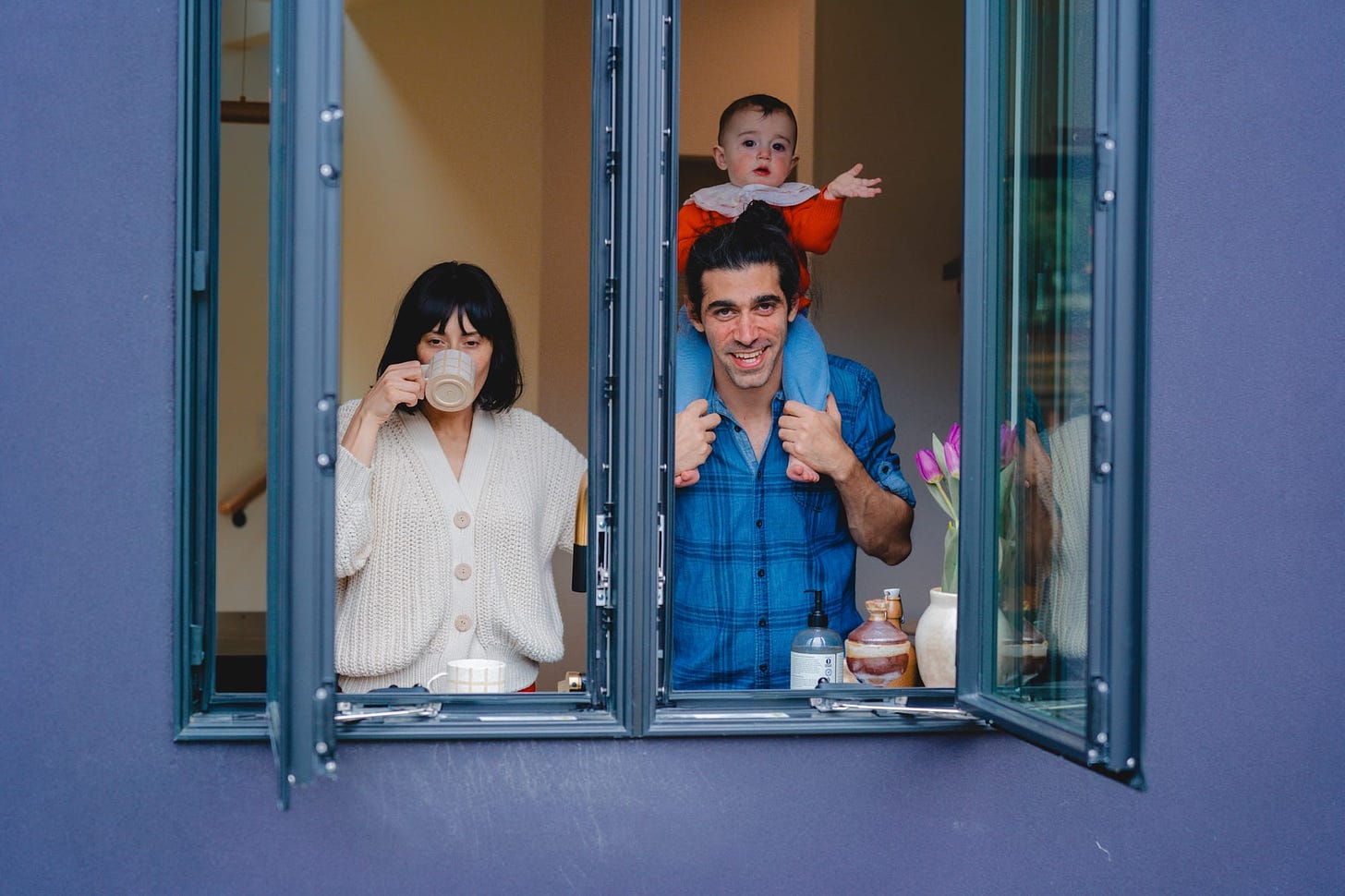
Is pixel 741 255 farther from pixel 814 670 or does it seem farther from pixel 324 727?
pixel 324 727

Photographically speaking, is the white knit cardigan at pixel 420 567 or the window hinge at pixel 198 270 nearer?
the window hinge at pixel 198 270

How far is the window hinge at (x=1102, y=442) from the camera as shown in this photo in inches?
81.7

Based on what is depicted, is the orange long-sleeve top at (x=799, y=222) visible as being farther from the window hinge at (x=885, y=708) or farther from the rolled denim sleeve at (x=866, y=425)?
the window hinge at (x=885, y=708)

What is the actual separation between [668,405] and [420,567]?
22.9 inches

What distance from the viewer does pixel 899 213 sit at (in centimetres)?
521

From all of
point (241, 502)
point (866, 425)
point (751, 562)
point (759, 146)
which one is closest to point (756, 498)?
point (751, 562)

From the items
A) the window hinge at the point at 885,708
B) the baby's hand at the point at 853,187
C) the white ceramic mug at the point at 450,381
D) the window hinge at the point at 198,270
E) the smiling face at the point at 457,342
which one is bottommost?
the window hinge at the point at 885,708

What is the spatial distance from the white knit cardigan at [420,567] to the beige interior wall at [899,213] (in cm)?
261

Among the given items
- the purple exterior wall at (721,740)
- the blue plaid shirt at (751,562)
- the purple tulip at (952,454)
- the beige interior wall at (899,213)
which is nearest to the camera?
the purple exterior wall at (721,740)

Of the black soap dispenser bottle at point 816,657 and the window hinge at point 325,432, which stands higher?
the window hinge at point 325,432

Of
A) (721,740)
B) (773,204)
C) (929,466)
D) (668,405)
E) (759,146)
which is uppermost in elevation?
(759,146)

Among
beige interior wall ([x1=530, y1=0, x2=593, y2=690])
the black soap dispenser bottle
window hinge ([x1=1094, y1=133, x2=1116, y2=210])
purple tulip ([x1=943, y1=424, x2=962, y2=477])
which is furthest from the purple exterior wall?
beige interior wall ([x1=530, y1=0, x2=593, y2=690])

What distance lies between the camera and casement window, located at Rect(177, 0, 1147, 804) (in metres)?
2.02

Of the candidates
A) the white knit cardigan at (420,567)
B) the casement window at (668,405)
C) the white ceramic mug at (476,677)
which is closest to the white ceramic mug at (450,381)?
the white knit cardigan at (420,567)
